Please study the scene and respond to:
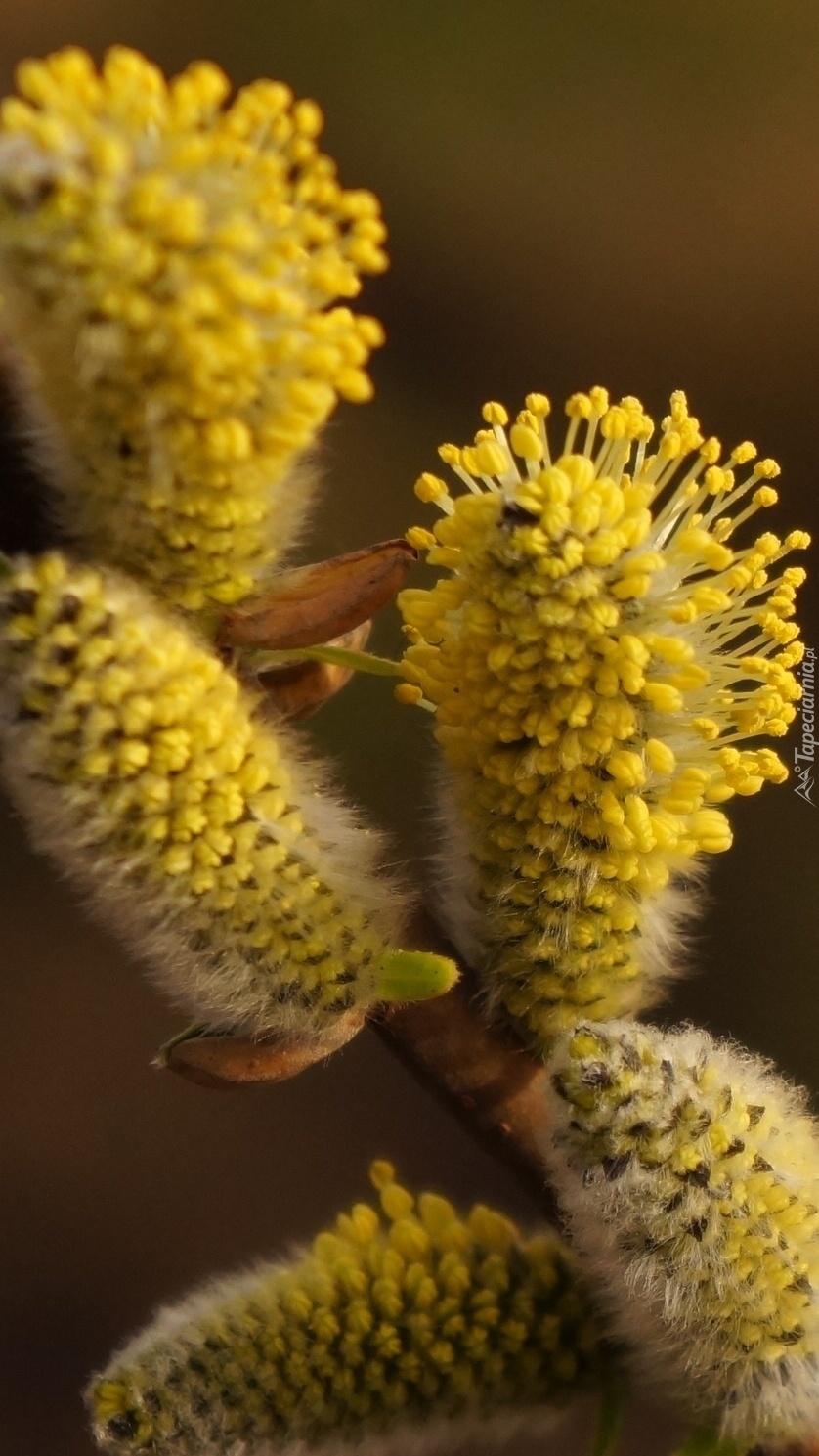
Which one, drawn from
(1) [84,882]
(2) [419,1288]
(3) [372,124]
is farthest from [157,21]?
(2) [419,1288]

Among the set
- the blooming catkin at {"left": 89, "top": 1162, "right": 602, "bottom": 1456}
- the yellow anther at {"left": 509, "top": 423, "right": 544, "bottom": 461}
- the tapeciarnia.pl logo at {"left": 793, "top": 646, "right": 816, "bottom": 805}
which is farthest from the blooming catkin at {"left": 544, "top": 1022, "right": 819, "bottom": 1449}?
the tapeciarnia.pl logo at {"left": 793, "top": 646, "right": 816, "bottom": 805}

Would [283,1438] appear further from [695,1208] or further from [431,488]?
[431,488]

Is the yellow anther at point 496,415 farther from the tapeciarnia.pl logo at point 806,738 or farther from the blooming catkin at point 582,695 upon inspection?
the tapeciarnia.pl logo at point 806,738

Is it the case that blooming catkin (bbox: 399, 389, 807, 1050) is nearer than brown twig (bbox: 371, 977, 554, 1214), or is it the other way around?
blooming catkin (bbox: 399, 389, 807, 1050)

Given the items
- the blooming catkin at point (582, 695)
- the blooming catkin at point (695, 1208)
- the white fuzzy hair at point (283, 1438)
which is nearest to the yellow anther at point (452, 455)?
the blooming catkin at point (582, 695)

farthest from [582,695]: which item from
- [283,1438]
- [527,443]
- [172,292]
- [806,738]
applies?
[806,738]

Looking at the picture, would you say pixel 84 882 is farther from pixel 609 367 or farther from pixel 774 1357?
pixel 609 367

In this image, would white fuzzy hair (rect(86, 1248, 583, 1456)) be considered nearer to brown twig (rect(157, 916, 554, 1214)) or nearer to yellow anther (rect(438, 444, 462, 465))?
brown twig (rect(157, 916, 554, 1214))
